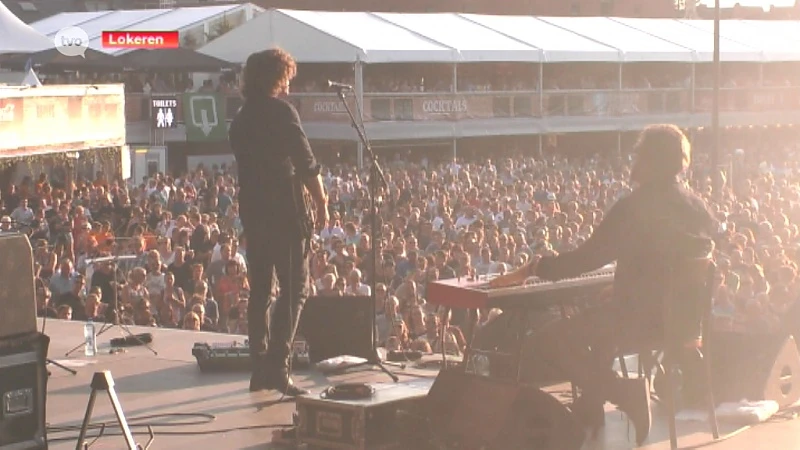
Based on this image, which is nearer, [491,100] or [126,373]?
[126,373]

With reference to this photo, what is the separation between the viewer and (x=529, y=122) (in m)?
33.7

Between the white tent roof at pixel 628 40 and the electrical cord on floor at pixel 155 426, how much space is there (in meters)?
27.5

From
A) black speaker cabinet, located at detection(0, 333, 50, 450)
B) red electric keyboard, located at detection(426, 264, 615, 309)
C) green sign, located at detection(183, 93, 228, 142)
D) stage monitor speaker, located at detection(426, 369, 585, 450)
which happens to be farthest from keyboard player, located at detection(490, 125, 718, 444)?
green sign, located at detection(183, 93, 228, 142)

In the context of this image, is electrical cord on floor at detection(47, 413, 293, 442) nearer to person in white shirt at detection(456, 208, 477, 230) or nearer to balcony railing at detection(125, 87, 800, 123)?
person in white shirt at detection(456, 208, 477, 230)

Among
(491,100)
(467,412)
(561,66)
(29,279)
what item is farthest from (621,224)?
(561,66)

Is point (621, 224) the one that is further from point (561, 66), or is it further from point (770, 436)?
point (561, 66)

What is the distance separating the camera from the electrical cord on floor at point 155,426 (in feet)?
20.3

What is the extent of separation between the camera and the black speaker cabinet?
5.00m

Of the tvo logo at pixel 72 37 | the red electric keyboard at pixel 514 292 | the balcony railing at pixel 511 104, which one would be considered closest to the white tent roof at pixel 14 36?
the red electric keyboard at pixel 514 292

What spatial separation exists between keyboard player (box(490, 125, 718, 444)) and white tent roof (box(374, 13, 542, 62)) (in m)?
23.5

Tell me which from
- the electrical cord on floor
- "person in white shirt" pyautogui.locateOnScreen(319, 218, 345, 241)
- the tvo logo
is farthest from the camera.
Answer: the tvo logo

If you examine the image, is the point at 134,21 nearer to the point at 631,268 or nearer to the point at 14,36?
the point at 14,36

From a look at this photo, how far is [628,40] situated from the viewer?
114 ft

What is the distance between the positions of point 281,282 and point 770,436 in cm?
248
